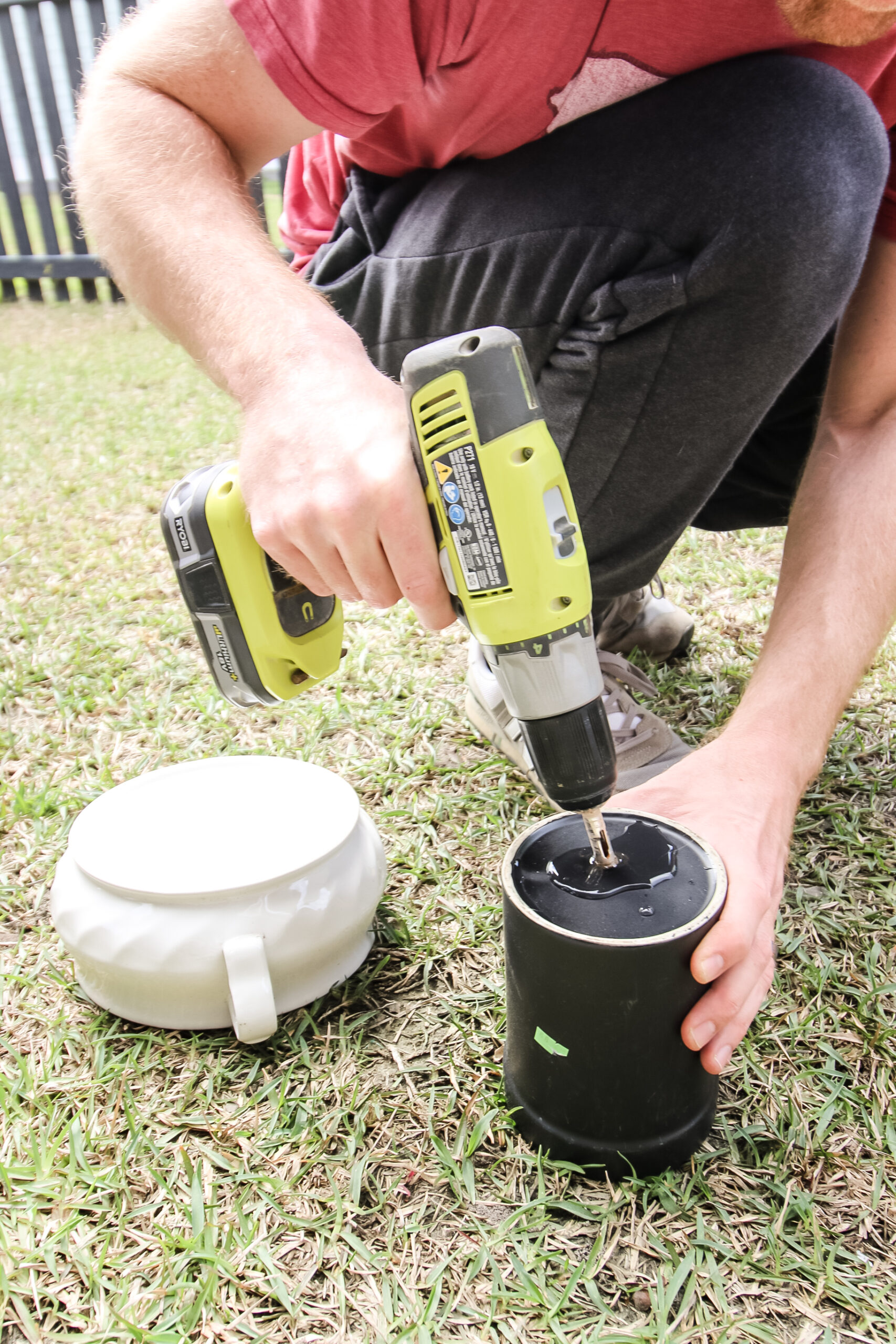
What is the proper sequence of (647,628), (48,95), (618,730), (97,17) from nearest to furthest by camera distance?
(618,730)
(647,628)
(97,17)
(48,95)

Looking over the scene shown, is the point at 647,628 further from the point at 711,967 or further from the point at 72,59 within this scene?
the point at 72,59

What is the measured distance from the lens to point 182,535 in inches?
49.2

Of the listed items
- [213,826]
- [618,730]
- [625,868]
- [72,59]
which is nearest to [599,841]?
[625,868]

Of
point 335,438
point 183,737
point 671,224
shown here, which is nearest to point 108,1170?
point 335,438

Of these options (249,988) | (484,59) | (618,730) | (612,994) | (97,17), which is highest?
(484,59)

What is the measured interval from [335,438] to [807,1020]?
2.98ft

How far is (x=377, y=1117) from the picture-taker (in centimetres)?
108

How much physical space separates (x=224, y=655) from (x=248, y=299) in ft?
1.58

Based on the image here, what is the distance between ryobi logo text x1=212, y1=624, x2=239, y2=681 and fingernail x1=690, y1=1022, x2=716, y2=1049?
0.75 meters

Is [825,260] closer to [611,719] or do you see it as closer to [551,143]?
[551,143]

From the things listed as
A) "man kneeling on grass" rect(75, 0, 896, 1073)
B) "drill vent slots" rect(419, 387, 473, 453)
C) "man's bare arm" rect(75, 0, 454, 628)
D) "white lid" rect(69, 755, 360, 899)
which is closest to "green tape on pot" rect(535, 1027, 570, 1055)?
"man kneeling on grass" rect(75, 0, 896, 1073)

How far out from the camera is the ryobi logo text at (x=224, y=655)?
130cm

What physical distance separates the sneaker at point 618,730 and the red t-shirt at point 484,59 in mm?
769

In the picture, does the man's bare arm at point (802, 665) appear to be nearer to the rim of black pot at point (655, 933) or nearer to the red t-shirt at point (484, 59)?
the rim of black pot at point (655, 933)
